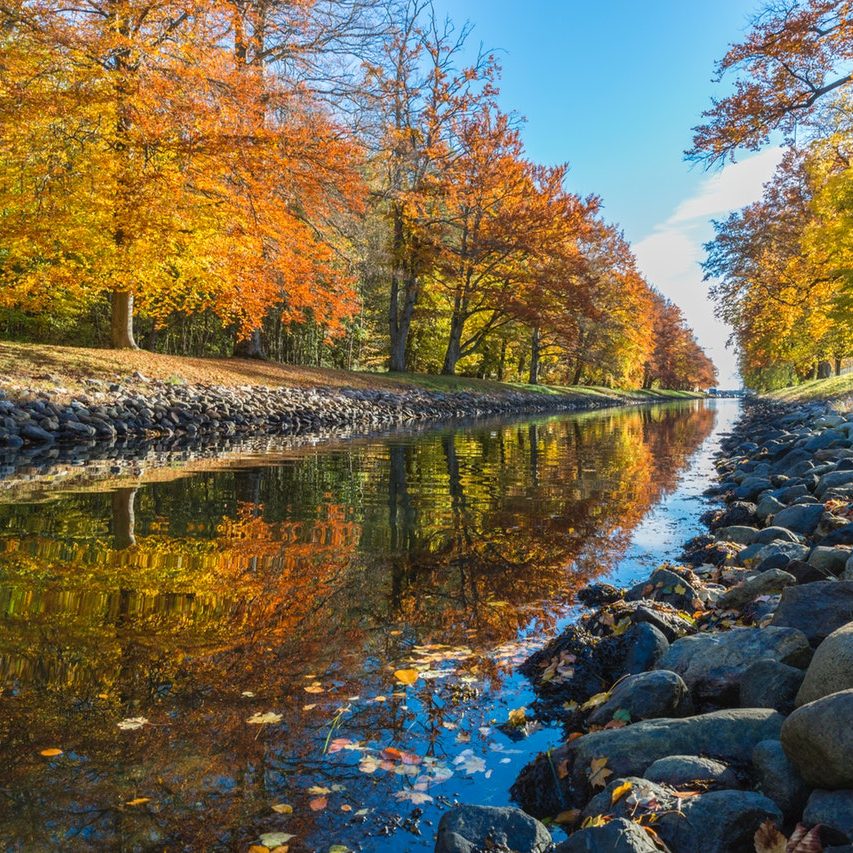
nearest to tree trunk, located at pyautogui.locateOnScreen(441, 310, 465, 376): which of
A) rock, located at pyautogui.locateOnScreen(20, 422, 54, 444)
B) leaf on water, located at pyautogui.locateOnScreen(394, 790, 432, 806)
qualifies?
rock, located at pyautogui.locateOnScreen(20, 422, 54, 444)

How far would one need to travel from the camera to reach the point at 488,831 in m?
2.32

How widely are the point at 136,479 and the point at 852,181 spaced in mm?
18180

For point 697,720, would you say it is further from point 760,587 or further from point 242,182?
point 242,182

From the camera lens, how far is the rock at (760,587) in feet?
15.0

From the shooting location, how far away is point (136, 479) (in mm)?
9664

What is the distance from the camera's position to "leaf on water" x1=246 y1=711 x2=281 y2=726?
10.6 ft

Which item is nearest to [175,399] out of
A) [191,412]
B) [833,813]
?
[191,412]

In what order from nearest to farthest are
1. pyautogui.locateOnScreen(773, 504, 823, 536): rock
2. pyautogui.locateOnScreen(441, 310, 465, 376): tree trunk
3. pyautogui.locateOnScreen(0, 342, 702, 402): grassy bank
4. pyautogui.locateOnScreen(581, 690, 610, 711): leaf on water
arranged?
1. pyautogui.locateOnScreen(581, 690, 610, 711): leaf on water
2. pyautogui.locateOnScreen(773, 504, 823, 536): rock
3. pyautogui.locateOnScreen(0, 342, 702, 402): grassy bank
4. pyautogui.locateOnScreen(441, 310, 465, 376): tree trunk

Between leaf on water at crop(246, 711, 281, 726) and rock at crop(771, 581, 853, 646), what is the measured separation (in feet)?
8.81

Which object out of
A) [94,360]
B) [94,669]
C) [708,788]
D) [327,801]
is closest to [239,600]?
[94,669]

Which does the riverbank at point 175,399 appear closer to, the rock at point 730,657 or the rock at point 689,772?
the rock at point 730,657

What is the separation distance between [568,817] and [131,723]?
81.2 inches

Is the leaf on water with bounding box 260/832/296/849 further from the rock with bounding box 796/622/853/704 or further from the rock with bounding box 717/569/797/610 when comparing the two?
the rock with bounding box 717/569/797/610

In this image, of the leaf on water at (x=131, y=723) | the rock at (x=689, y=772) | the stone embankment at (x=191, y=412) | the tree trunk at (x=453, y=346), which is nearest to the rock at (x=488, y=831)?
the rock at (x=689, y=772)
